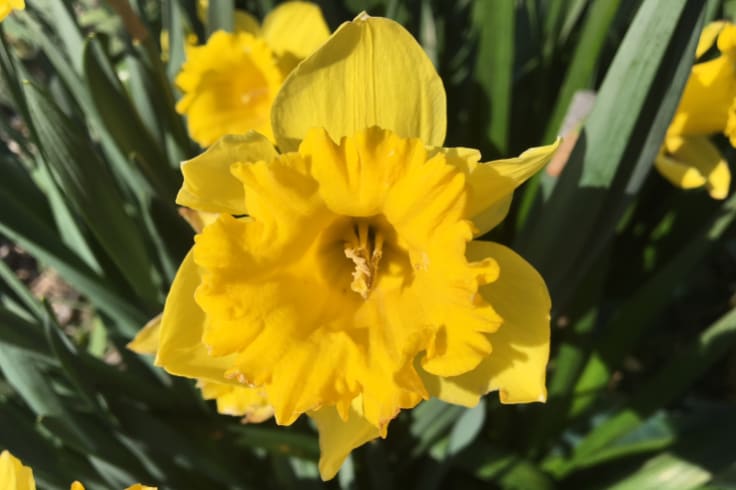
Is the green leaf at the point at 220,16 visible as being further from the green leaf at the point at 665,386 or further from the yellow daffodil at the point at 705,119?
the green leaf at the point at 665,386

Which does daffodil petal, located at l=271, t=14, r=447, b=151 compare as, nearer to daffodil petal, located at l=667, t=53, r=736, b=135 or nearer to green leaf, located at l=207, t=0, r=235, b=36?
daffodil petal, located at l=667, t=53, r=736, b=135

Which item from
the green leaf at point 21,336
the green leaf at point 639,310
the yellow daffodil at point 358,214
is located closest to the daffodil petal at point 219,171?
the yellow daffodil at point 358,214

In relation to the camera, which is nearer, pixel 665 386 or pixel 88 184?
pixel 88 184

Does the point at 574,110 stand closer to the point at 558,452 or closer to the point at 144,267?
the point at 144,267

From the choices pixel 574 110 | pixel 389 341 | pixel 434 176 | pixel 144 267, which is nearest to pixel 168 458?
pixel 144 267

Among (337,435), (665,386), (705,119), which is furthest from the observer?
(665,386)

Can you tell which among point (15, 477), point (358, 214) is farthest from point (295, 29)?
point (15, 477)

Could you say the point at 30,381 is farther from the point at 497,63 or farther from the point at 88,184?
the point at 497,63
